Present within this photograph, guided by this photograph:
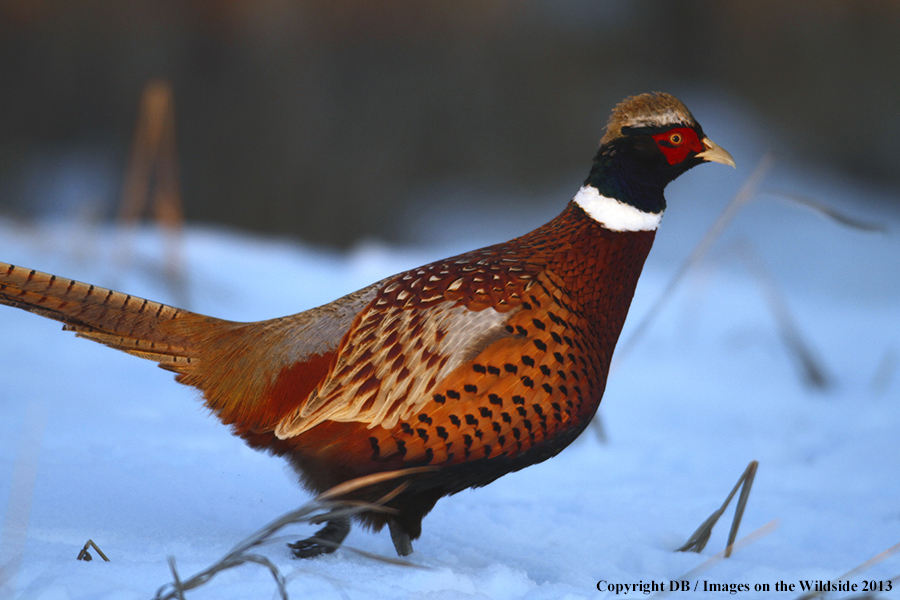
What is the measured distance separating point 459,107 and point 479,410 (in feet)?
25.3

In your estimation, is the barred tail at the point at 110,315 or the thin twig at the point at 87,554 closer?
the thin twig at the point at 87,554

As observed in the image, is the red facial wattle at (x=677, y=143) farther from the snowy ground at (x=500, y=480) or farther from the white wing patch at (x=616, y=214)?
the snowy ground at (x=500, y=480)

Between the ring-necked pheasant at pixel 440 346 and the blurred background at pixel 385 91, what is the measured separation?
5.71 m

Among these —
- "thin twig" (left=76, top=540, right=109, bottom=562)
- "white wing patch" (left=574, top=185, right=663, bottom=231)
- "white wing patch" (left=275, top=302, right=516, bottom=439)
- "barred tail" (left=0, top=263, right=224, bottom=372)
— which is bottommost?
"thin twig" (left=76, top=540, right=109, bottom=562)

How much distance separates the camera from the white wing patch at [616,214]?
6.71 ft

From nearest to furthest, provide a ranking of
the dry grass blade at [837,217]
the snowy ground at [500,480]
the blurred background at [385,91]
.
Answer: the snowy ground at [500,480], the dry grass blade at [837,217], the blurred background at [385,91]

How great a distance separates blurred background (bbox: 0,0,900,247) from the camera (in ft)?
26.0

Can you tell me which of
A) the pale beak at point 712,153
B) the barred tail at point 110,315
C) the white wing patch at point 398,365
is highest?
the pale beak at point 712,153

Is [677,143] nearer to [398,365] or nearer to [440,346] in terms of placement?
[440,346]

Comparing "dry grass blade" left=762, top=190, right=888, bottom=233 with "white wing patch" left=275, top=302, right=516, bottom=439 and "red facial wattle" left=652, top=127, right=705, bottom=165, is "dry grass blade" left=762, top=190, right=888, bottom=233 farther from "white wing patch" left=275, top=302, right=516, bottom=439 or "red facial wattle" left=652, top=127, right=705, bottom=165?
"white wing patch" left=275, top=302, right=516, bottom=439

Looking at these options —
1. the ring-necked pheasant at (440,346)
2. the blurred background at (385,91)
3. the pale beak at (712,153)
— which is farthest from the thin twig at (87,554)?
the blurred background at (385,91)

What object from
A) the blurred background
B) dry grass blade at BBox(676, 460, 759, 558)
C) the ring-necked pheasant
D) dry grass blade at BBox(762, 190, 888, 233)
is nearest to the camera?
the ring-necked pheasant

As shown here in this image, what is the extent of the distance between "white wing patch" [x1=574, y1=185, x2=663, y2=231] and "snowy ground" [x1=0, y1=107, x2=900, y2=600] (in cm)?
87

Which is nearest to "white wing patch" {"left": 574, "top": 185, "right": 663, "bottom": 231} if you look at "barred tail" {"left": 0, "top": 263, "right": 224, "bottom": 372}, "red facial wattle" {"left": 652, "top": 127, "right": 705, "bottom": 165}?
"red facial wattle" {"left": 652, "top": 127, "right": 705, "bottom": 165}
